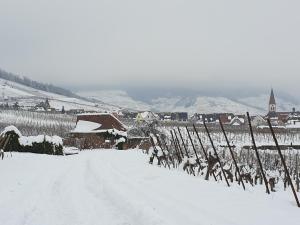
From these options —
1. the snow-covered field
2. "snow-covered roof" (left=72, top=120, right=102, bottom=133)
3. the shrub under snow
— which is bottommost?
"snow-covered roof" (left=72, top=120, right=102, bottom=133)

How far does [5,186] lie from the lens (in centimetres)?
1464

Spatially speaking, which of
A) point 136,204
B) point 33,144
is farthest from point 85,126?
point 136,204

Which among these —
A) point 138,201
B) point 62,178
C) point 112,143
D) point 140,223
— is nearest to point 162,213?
point 140,223

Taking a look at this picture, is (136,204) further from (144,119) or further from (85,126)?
(144,119)

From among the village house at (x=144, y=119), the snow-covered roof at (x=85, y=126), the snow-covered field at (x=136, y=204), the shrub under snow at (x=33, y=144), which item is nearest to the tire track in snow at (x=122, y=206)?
the snow-covered field at (x=136, y=204)

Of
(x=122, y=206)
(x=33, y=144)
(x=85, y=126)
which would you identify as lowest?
(x=85, y=126)

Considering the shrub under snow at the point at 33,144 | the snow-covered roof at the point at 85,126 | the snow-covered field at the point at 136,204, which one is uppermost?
the snow-covered field at the point at 136,204

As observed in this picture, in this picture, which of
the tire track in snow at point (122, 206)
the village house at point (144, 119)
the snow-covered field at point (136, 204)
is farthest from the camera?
the village house at point (144, 119)

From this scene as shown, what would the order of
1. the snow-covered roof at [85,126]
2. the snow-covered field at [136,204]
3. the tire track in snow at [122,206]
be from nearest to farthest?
the tire track in snow at [122,206], the snow-covered field at [136,204], the snow-covered roof at [85,126]

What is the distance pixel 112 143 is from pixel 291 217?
57015 mm

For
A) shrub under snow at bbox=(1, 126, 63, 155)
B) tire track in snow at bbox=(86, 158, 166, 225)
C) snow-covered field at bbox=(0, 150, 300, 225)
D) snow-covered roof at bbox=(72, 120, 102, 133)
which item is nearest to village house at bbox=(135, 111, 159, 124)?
snow-covered roof at bbox=(72, 120, 102, 133)

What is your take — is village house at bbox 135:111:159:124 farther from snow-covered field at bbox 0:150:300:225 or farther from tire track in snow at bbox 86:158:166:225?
tire track in snow at bbox 86:158:166:225

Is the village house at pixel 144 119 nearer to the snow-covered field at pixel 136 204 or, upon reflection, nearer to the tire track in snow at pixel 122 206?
the snow-covered field at pixel 136 204

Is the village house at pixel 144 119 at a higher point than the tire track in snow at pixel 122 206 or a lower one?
lower
